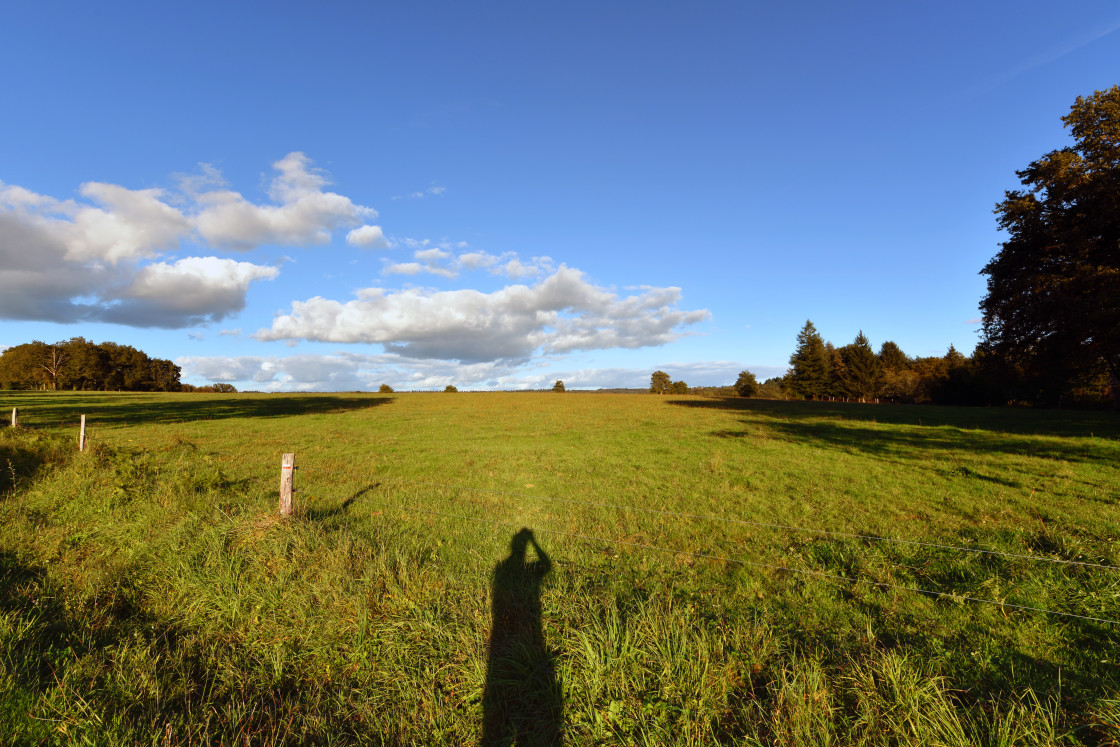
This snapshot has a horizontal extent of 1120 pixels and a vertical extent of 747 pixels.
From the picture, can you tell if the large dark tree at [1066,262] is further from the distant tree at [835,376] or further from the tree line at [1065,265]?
the distant tree at [835,376]

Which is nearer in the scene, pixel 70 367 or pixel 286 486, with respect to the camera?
pixel 286 486

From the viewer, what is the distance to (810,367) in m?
88.1

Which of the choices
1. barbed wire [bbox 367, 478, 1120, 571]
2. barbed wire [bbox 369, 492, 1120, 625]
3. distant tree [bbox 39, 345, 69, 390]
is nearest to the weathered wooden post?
barbed wire [bbox 369, 492, 1120, 625]

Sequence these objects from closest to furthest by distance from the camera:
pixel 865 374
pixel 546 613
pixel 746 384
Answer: pixel 546 613
pixel 865 374
pixel 746 384

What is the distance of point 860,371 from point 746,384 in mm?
21398

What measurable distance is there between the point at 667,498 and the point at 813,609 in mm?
5739

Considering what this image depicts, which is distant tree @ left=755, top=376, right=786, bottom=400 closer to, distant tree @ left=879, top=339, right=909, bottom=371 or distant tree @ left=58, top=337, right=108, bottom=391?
distant tree @ left=879, top=339, right=909, bottom=371

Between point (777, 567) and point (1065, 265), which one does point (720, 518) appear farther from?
point (1065, 265)

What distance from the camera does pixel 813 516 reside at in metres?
9.72

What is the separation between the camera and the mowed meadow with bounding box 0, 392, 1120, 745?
3.54 metres

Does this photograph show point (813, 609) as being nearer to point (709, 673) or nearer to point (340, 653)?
point (709, 673)

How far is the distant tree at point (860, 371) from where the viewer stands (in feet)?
264

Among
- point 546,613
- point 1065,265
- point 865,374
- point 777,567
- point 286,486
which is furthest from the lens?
point 865,374

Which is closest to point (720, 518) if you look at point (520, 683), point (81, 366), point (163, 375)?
point (520, 683)
